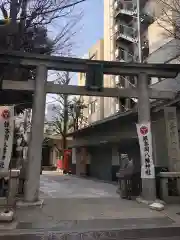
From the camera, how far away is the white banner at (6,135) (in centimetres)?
996

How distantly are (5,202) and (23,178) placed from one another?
1.66 m

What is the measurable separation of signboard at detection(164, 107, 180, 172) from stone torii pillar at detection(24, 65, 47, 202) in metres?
5.28

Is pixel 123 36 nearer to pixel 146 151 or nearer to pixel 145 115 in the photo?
pixel 145 115

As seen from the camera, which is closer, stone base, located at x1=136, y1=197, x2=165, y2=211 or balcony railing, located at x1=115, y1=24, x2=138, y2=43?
stone base, located at x1=136, y1=197, x2=165, y2=211

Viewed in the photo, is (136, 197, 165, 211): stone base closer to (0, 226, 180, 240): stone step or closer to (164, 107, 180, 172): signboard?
(164, 107, 180, 172): signboard

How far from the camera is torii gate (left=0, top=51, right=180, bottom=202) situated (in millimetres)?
10234

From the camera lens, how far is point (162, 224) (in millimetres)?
7410

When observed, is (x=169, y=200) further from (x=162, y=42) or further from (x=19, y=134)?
(x=19, y=134)

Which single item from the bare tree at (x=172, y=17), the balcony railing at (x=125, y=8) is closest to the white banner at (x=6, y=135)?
the bare tree at (x=172, y=17)

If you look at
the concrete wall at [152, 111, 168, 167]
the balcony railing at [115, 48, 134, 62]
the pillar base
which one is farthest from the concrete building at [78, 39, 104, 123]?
the pillar base

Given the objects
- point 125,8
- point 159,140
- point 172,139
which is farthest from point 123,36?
point 172,139

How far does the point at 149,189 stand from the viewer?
34.2 ft

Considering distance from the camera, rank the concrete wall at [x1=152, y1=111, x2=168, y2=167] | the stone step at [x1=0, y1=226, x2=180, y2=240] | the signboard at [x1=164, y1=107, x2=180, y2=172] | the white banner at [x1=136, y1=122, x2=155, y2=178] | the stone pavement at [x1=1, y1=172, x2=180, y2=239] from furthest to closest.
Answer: the concrete wall at [x1=152, y1=111, x2=168, y2=167] < the signboard at [x1=164, y1=107, x2=180, y2=172] < the white banner at [x1=136, y1=122, x2=155, y2=178] < the stone pavement at [x1=1, y1=172, x2=180, y2=239] < the stone step at [x1=0, y1=226, x2=180, y2=240]

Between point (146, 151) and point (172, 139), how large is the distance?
1471 mm
